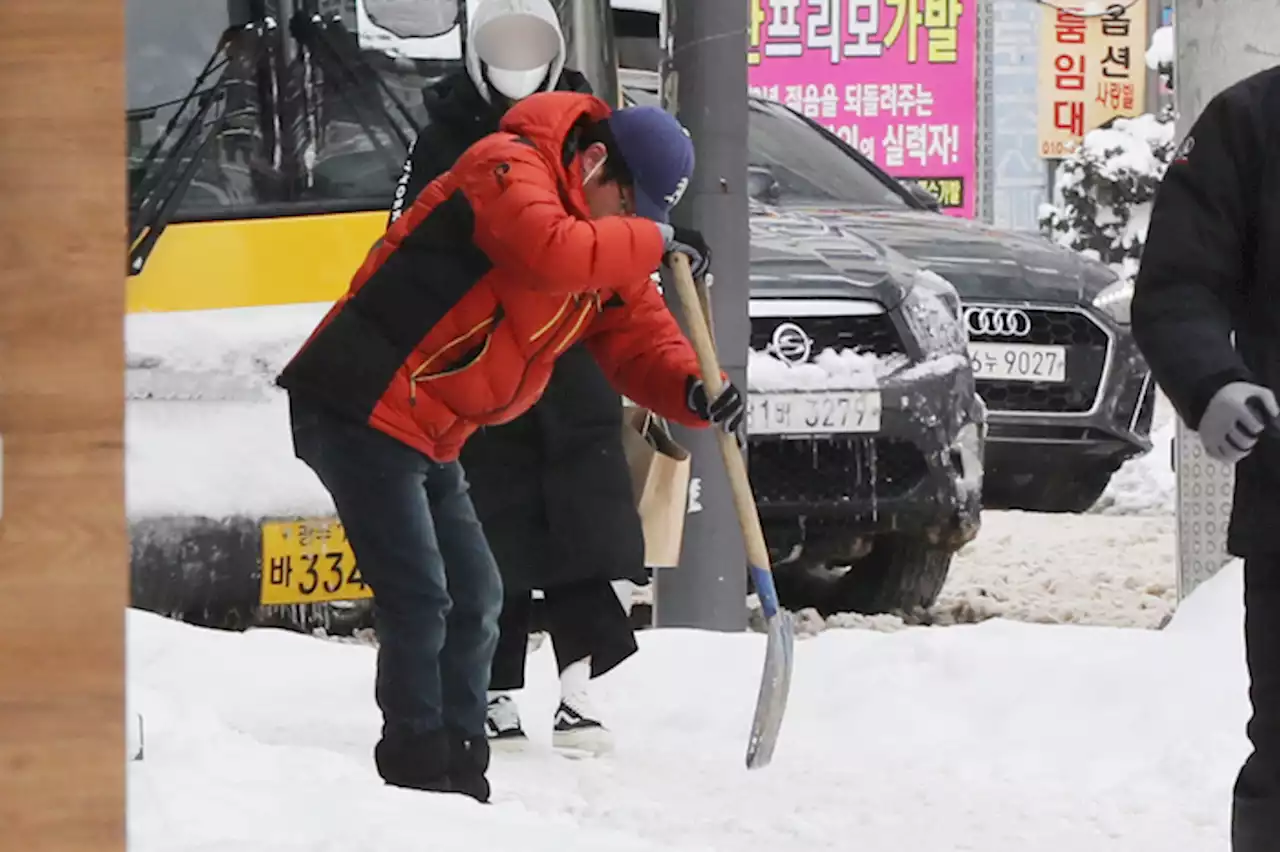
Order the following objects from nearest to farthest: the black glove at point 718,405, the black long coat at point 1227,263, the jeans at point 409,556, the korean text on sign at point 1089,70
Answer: the black long coat at point 1227,263
the jeans at point 409,556
the black glove at point 718,405
the korean text on sign at point 1089,70

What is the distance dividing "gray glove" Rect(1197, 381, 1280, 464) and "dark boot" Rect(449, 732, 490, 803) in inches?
53.1

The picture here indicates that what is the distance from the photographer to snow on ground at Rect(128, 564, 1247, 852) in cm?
244

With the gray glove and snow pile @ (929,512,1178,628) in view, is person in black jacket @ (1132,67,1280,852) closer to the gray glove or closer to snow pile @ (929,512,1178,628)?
the gray glove

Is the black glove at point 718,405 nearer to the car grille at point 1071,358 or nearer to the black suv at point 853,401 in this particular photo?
the black suv at point 853,401

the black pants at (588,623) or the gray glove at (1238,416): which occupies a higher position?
the gray glove at (1238,416)

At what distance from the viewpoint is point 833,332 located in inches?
181

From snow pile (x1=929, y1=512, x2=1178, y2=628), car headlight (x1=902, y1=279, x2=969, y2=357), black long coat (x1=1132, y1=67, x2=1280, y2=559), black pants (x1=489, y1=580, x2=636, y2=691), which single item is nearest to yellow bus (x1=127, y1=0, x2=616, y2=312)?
black pants (x1=489, y1=580, x2=636, y2=691)

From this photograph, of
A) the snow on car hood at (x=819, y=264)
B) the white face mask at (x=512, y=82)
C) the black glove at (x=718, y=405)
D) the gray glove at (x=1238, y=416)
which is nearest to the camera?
the gray glove at (x=1238, y=416)

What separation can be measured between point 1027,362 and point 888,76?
0.82 metres

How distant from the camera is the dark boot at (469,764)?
302cm

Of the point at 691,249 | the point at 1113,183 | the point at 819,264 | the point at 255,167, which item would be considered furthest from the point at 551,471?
the point at 1113,183

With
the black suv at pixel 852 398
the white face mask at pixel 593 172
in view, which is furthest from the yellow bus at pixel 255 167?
the white face mask at pixel 593 172

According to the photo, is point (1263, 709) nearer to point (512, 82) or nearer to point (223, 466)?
point (512, 82)

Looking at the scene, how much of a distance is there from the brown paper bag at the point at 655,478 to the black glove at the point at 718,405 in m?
0.51
